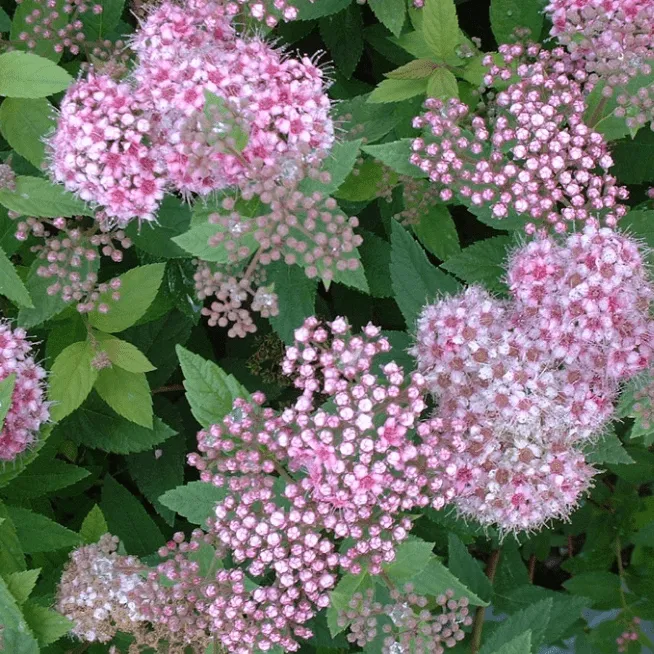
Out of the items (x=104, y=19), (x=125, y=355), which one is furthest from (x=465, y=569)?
(x=104, y=19)

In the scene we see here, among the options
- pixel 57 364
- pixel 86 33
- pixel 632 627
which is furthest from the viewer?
pixel 632 627

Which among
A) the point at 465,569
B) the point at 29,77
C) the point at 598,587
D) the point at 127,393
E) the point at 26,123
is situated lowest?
the point at 598,587

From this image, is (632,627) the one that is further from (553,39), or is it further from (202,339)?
(553,39)

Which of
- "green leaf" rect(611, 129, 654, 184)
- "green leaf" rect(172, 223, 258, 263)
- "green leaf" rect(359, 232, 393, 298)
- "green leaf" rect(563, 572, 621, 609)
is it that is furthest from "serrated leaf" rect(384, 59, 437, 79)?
"green leaf" rect(563, 572, 621, 609)

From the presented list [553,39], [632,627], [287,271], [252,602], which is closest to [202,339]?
[287,271]

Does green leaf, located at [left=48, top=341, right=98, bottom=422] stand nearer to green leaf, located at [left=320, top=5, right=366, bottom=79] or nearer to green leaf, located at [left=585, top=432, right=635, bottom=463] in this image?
green leaf, located at [left=320, top=5, right=366, bottom=79]

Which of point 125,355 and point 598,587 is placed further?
point 598,587

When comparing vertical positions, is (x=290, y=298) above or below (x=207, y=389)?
above

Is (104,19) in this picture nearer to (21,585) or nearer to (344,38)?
(344,38)
